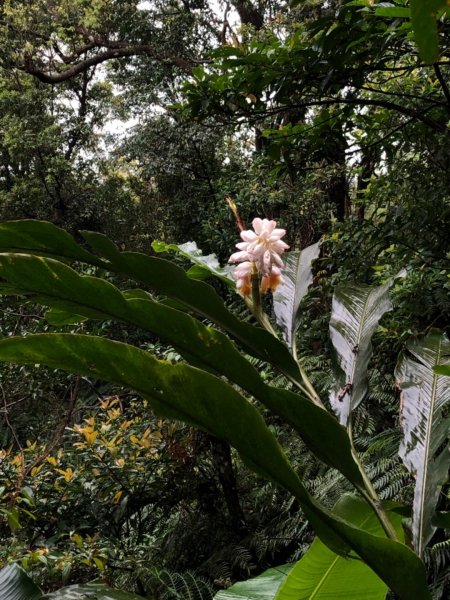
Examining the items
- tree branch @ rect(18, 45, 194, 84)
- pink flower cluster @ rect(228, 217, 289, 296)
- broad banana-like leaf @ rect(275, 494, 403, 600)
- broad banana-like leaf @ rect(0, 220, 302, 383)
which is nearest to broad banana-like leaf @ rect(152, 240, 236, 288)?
pink flower cluster @ rect(228, 217, 289, 296)

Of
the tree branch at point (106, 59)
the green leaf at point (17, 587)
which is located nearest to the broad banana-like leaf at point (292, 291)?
the green leaf at point (17, 587)

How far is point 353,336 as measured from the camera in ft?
1.69

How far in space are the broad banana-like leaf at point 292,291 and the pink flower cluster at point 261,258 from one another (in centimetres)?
3

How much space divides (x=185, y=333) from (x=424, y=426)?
261mm

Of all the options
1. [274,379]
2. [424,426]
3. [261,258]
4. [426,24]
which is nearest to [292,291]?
[261,258]

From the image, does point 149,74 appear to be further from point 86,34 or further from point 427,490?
point 427,490

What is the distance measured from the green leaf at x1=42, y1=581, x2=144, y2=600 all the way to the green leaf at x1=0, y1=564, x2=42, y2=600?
4cm

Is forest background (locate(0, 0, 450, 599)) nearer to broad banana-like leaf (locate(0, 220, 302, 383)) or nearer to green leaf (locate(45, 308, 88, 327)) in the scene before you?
green leaf (locate(45, 308, 88, 327))

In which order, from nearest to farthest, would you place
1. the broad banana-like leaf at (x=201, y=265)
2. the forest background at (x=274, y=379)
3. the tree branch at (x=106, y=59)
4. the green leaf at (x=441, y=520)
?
the green leaf at (x=441, y=520), the broad banana-like leaf at (x=201, y=265), the forest background at (x=274, y=379), the tree branch at (x=106, y=59)

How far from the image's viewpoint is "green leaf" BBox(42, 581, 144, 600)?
0.34 meters

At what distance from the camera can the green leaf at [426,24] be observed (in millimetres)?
320

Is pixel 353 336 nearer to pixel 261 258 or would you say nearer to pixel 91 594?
pixel 261 258

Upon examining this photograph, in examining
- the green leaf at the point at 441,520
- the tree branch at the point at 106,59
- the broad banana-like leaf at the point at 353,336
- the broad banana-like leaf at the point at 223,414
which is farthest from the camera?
the tree branch at the point at 106,59

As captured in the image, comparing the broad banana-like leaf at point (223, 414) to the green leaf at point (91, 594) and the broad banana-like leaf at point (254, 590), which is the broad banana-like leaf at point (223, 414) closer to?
the green leaf at point (91, 594)
